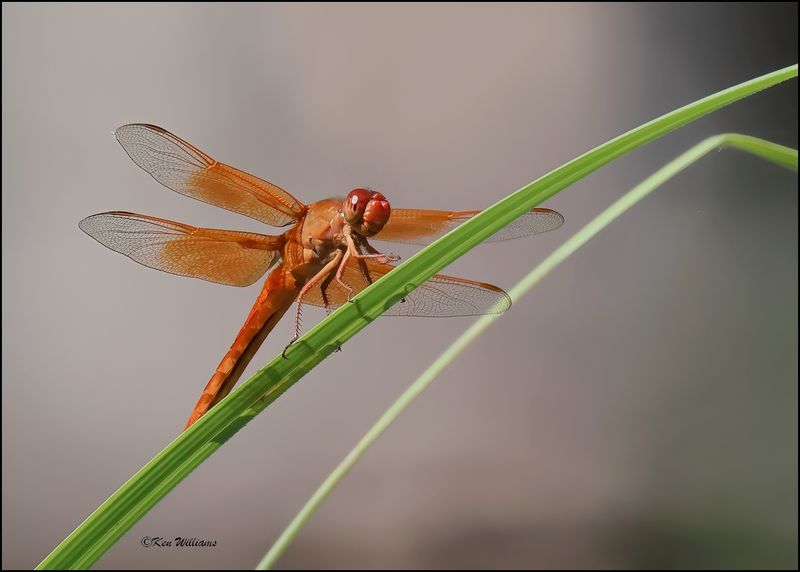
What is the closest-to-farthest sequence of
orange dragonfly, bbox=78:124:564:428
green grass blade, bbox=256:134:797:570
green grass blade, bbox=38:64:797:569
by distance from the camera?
green grass blade, bbox=38:64:797:569 < green grass blade, bbox=256:134:797:570 < orange dragonfly, bbox=78:124:564:428

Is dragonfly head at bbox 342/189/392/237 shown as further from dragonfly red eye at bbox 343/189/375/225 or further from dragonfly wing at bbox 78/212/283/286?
dragonfly wing at bbox 78/212/283/286

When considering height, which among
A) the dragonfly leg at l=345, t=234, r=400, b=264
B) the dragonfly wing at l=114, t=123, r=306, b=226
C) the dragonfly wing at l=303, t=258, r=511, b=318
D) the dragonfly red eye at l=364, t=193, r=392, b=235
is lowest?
the dragonfly wing at l=303, t=258, r=511, b=318

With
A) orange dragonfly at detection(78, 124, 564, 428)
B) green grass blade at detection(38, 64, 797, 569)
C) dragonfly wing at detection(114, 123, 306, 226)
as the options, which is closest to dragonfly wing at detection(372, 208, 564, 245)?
orange dragonfly at detection(78, 124, 564, 428)

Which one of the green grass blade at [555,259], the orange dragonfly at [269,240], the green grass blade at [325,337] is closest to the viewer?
the green grass blade at [325,337]

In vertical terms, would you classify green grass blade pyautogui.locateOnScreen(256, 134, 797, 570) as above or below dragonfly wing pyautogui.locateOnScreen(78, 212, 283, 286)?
below

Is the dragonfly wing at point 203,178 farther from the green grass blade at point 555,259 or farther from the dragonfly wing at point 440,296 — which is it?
the green grass blade at point 555,259

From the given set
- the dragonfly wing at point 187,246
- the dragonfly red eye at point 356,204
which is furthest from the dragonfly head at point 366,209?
the dragonfly wing at point 187,246

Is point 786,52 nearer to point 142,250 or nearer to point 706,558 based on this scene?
point 706,558

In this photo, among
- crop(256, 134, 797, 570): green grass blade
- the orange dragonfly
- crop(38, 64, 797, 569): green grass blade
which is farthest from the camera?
the orange dragonfly
